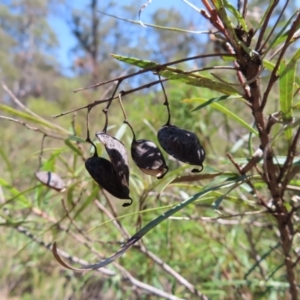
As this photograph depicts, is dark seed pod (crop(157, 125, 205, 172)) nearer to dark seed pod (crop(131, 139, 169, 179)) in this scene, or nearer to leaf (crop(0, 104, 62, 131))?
dark seed pod (crop(131, 139, 169, 179))

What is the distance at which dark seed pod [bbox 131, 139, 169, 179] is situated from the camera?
422mm

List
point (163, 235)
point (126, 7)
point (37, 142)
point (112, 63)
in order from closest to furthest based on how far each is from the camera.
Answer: point (163, 235), point (37, 142), point (112, 63), point (126, 7)

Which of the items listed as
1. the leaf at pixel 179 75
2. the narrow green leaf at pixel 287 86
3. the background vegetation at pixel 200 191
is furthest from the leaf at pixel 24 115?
the narrow green leaf at pixel 287 86

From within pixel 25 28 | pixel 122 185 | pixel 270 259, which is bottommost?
pixel 122 185

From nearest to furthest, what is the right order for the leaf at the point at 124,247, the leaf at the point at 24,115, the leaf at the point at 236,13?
the leaf at the point at 124,247
the leaf at the point at 236,13
the leaf at the point at 24,115

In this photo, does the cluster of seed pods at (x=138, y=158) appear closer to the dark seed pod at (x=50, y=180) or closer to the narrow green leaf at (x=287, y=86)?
the narrow green leaf at (x=287, y=86)

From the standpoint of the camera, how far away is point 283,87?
44 cm

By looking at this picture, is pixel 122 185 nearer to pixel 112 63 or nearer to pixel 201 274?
pixel 201 274

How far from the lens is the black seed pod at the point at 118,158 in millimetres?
405

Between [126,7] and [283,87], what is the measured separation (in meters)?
11.5

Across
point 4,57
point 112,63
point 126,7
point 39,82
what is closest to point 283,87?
point 112,63

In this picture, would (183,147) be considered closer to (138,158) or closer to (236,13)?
(138,158)

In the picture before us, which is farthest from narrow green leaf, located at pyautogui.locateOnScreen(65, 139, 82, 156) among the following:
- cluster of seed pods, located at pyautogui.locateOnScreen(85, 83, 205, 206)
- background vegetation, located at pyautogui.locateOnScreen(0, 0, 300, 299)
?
cluster of seed pods, located at pyautogui.locateOnScreen(85, 83, 205, 206)

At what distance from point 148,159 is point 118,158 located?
0.10ft
